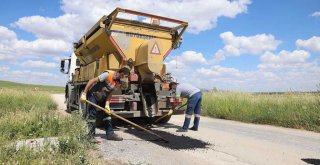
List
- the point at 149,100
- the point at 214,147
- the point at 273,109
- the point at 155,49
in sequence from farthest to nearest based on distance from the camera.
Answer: the point at 273,109, the point at 149,100, the point at 155,49, the point at 214,147

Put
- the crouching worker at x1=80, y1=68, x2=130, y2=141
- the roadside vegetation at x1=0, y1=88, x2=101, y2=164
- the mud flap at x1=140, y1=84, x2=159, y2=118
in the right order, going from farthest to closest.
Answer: the mud flap at x1=140, y1=84, x2=159, y2=118, the crouching worker at x1=80, y1=68, x2=130, y2=141, the roadside vegetation at x1=0, y1=88, x2=101, y2=164

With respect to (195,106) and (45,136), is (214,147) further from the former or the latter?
(45,136)

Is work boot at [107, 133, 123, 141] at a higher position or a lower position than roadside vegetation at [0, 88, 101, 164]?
lower

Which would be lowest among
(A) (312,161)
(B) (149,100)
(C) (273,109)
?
(A) (312,161)

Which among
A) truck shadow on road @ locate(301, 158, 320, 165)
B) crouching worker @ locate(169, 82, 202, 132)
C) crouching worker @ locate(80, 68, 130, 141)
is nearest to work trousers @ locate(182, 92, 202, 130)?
crouching worker @ locate(169, 82, 202, 132)

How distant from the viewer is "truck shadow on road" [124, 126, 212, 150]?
6191 mm

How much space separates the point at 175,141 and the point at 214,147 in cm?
92

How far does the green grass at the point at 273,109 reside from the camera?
9.29m

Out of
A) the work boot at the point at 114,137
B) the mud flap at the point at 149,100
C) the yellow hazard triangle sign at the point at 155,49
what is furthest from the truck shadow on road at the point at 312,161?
the yellow hazard triangle sign at the point at 155,49

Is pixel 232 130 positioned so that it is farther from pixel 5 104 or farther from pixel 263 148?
pixel 5 104

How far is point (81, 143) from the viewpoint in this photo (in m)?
4.88

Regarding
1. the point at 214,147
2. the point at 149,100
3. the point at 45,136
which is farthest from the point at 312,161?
the point at 149,100

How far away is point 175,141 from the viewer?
6.71m

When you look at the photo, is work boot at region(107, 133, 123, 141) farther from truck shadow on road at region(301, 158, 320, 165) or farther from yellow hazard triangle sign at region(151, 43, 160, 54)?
truck shadow on road at region(301, 158, 320, 165)
